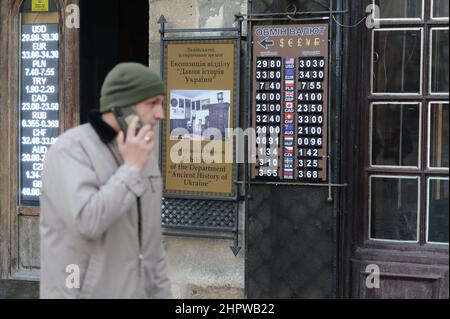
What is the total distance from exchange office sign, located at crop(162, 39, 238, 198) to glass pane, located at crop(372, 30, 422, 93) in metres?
1.03

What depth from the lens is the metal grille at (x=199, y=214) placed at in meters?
5.49

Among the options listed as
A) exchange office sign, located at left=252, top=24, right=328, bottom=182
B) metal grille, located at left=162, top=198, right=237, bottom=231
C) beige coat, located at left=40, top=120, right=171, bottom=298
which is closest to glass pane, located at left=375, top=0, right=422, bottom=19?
exchange office sign, located at left=252, top=24, right=328, bottom=182

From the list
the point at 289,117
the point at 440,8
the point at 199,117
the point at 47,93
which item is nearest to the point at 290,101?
the point at 289,117

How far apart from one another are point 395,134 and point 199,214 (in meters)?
1.56

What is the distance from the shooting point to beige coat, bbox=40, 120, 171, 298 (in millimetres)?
2752

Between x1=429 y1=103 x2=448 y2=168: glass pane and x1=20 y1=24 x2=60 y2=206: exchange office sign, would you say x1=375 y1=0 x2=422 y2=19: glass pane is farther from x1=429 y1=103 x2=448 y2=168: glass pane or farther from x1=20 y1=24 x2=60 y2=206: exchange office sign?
x1=20 y1=24 x2=60 y2=206: exchange office sign

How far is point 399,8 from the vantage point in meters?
5.18

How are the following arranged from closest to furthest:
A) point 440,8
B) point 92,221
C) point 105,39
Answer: point 92,221 → point 440,8 → point 105,39

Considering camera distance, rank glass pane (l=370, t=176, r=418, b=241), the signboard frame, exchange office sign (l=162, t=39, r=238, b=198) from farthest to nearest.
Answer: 1. the signboard frame
2. exchange office sign (l=162, t=39, r=238, b=198)
3. glass pane (l=370, t=176, r=418, b=241)

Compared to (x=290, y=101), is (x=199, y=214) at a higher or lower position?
lower

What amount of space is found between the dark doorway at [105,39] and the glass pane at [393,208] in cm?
255

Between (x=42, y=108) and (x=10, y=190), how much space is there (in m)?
0.76

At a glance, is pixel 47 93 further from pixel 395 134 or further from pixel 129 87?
pixel 129 87
